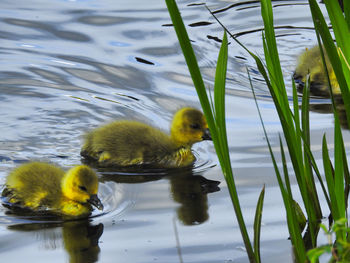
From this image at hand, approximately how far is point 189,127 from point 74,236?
1.39 metres

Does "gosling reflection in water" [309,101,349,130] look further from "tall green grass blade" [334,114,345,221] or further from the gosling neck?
"tall green grass blade" [334,114,345,221]

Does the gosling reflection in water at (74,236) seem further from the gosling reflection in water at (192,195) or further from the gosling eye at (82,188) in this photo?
the gosling reflection in water at (192,195)

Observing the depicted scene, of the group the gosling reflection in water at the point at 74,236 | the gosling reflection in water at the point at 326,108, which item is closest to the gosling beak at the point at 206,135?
the gosling reflection in water at the point at 326,108

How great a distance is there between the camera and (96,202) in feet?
12.2

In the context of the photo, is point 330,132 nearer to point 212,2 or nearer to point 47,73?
point 47,73

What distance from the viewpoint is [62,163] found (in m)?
4.39

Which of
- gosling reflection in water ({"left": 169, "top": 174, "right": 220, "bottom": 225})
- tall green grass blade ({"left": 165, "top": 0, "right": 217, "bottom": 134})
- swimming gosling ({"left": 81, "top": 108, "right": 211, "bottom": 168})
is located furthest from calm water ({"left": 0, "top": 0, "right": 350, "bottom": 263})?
tall green grass blade ({"left": 165, "top": 0, "right": 217, "bottom": 134})

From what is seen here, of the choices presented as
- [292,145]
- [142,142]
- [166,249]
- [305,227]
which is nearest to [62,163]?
[142,142]

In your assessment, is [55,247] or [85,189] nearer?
[55,247]

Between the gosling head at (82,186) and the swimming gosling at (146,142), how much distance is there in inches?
23.9

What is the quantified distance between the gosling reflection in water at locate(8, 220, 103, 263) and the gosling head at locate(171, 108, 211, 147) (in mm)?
1191

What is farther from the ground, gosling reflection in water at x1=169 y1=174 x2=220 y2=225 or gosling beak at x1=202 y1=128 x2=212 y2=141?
gosling beak at x1=202 y1=128 x2=212 y2=141

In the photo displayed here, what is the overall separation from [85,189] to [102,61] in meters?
2.24

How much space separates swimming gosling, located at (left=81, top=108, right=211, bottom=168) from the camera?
4.48 metres
